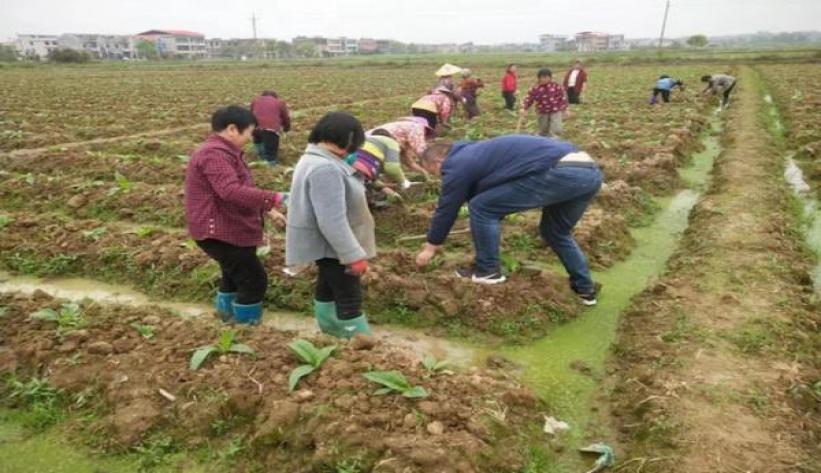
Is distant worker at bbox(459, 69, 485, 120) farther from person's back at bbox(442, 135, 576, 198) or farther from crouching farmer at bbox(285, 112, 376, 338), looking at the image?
crouching farmer at bbox(285, 112, 376, 338)

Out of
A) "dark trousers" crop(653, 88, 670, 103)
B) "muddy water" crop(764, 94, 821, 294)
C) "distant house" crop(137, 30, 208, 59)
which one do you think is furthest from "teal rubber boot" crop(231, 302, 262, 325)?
"distant house" crop(137, 30, 208, 59)

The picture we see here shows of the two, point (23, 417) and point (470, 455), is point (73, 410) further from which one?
point (470, 455)

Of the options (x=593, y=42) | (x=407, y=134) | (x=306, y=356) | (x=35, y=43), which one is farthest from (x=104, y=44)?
(x=306, y=356)

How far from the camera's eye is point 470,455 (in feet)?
9.04

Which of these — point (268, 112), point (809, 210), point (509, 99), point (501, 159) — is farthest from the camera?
point (509, 99)

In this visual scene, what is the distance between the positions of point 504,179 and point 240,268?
201 cm

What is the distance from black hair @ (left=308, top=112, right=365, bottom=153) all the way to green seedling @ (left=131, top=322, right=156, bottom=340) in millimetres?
1825

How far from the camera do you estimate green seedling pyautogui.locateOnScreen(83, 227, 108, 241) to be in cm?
593

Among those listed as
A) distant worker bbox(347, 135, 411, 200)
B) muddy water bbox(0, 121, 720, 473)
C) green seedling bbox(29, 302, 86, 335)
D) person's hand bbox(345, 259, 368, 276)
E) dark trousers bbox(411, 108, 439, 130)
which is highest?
dark trousers bbox(411, 108, 439, 130)

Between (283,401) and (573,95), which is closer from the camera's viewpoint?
(283,401)

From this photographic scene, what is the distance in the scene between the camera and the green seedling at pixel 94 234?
593 centimetres

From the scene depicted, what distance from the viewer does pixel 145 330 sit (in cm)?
387

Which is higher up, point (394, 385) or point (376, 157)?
point (376, 157)

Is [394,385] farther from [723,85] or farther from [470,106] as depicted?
[723,85]
